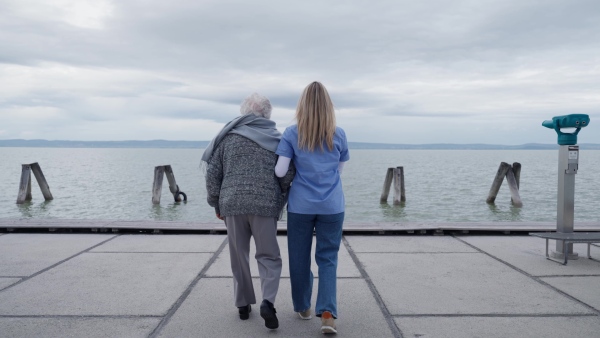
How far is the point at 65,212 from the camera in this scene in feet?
60.9

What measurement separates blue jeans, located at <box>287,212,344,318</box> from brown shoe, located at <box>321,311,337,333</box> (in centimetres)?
3

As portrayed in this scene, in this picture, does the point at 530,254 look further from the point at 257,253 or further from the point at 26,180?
the point at 26,180

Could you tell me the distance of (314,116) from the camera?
349cm

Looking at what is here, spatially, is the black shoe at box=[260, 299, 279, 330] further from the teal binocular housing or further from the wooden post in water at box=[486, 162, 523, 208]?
the wooden post in water at box=[486, 162, 523, 208]

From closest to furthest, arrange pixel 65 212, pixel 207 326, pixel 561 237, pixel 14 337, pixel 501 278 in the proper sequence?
pixel 14 337 → pixel 207 326 → pixel 501 278 → pixel 561 237 → pixel 65 212

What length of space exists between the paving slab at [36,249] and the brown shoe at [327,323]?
3.32 m

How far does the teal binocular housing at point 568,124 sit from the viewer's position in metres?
5.47

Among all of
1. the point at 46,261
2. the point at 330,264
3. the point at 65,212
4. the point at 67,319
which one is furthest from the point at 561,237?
the point at 65,212

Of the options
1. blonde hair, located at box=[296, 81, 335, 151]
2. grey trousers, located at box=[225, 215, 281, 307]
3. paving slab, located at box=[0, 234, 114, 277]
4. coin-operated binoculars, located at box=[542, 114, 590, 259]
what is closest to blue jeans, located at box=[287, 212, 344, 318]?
grey trousers, located at box=[225, 215, 281, 307]

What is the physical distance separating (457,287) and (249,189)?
7.56ft

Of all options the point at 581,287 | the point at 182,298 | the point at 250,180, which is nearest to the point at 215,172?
the point at 250,180

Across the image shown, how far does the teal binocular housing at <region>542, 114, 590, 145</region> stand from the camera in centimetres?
547

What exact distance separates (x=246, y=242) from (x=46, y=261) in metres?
3.10

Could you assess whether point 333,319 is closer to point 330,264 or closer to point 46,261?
point 330,264
